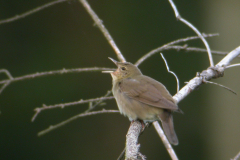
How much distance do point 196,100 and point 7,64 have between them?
12.6ft

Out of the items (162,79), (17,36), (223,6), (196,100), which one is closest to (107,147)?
(162,79)

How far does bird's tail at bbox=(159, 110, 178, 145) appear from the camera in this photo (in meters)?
3.07

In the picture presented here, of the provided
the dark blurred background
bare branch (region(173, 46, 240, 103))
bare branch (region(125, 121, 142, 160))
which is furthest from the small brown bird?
the dark blurred background

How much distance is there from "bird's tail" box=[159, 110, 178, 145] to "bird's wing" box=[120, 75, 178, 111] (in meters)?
0.13

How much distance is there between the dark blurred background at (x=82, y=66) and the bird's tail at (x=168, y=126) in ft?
9.05

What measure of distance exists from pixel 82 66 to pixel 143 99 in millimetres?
2864

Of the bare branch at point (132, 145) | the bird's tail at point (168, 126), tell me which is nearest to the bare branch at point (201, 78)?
the bird's tail at point (168, 126)

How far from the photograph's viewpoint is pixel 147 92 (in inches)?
144

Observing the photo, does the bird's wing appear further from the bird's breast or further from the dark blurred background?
the dark blurred background

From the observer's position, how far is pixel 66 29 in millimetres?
6410

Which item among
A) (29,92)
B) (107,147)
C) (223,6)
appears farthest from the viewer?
(223,6)

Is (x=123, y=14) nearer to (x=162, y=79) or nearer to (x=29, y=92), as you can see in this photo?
(x=162, y=79)

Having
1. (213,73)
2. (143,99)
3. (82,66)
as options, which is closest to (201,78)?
(213,73)

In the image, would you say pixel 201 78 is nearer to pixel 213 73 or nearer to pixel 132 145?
pixel 213 73
